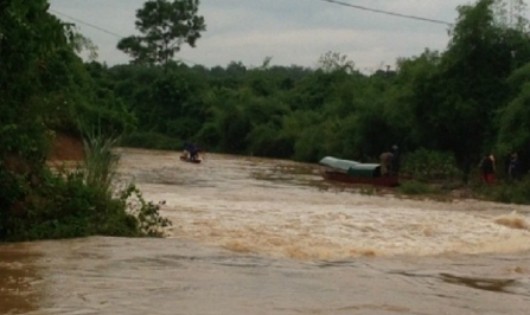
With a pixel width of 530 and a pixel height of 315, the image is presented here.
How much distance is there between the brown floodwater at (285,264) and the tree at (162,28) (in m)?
61.5

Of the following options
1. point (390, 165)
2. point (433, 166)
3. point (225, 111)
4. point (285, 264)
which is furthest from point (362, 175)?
point (225, 111)

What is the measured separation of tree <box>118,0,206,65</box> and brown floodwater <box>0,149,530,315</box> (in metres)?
61.5

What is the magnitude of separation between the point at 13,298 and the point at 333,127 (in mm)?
42721

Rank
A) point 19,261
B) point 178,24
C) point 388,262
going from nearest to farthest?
1. point 19,261
2. point 388,262
3. point 178,24

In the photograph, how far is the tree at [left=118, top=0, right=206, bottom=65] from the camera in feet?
275

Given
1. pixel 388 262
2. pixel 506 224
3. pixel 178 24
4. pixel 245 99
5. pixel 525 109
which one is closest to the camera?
pixel 388 262

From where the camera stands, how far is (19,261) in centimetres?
1220

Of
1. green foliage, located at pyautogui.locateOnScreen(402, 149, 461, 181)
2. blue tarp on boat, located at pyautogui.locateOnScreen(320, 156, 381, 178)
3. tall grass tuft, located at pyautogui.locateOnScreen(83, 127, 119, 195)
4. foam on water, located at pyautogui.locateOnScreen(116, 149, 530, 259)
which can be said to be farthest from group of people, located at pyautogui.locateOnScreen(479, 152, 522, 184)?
tall grass tuft, located at pyautogui.locateOnScreen(83, 127, 119, 195)

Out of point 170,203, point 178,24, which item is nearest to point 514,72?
point 170,203

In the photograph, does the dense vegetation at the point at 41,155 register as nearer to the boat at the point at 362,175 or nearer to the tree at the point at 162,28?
the boat at the point at 362,175

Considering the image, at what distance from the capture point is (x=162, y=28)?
8431cm

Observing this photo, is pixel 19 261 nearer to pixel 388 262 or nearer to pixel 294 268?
pixel 294 268

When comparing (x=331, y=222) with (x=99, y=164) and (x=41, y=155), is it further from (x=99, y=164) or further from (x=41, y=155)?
(x=41, y=155)

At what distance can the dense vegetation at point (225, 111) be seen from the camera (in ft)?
47.7
